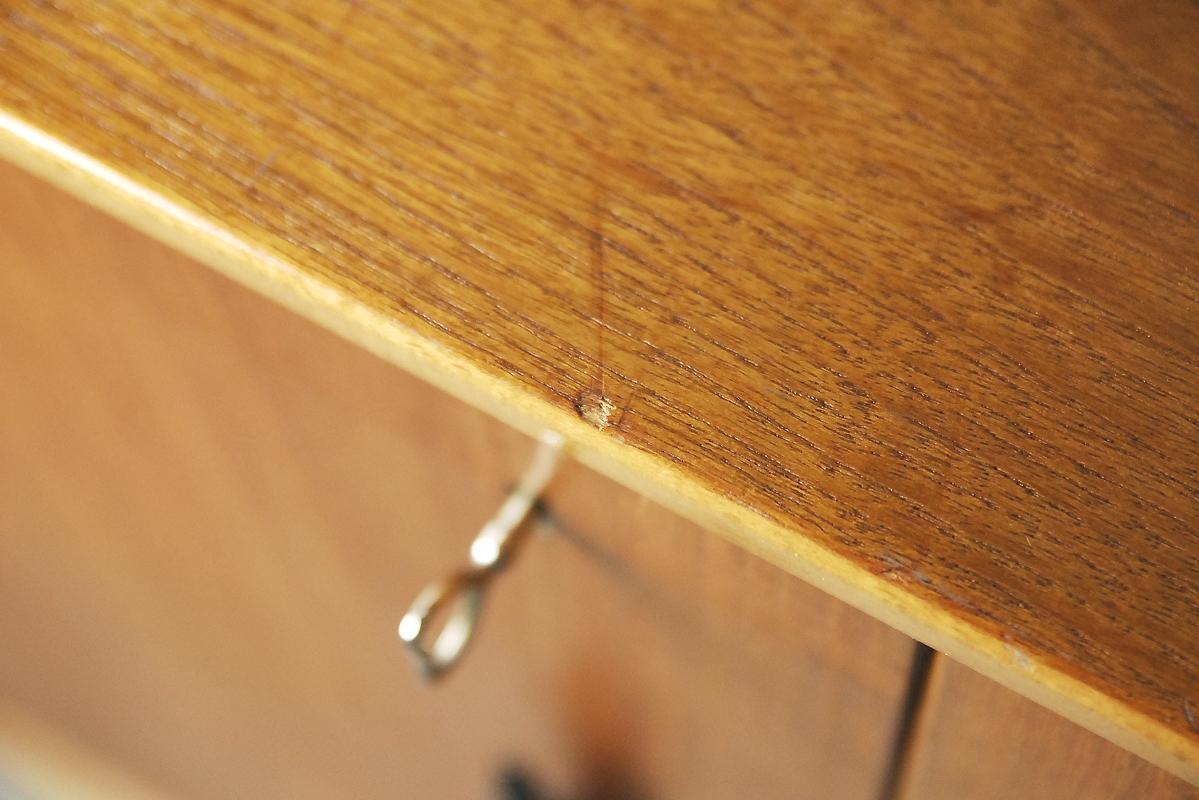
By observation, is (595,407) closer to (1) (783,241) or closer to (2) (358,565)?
(1) (783,241)

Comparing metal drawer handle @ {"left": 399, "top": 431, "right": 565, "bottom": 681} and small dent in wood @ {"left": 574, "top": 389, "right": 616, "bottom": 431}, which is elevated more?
small dent in wood @ {"left": 574, "top": 389, "right": 616, "bottom": 431}

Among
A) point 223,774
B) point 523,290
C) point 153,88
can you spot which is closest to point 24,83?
point 153,88

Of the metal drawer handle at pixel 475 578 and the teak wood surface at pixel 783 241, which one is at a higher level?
the teak wood surface at pixel 783 241

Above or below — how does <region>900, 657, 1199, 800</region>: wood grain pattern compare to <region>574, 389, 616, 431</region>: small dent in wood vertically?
below

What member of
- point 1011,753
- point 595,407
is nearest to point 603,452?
point 595,407
